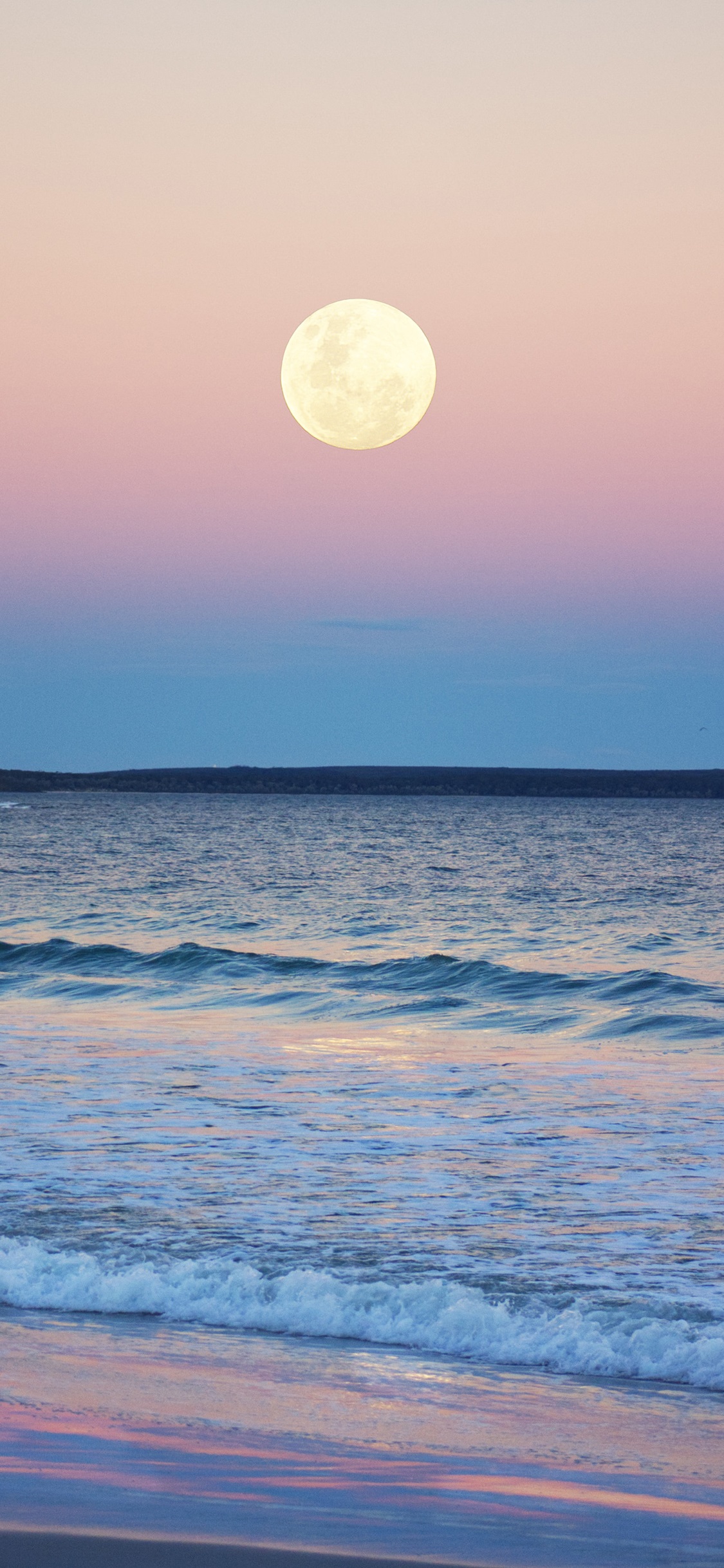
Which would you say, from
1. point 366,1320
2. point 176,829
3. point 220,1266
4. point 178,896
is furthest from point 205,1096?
point 176,829

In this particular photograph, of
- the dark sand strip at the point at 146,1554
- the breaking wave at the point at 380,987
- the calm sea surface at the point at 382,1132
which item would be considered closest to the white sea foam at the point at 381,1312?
the calm sea surface at the point at 382,1132

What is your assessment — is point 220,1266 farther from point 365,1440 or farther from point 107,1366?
point 365,1440

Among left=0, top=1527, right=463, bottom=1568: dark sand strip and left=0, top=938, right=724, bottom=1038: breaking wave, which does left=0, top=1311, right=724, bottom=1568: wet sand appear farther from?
left=0, top=938, right=724, bottom=1038: breaking wave

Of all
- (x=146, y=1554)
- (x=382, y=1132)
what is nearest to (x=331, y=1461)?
(x=146, y=1554)

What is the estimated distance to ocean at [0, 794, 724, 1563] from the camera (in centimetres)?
693

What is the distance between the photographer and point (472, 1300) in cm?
721

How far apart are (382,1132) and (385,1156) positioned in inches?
34.5

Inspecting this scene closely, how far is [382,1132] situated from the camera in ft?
38.6

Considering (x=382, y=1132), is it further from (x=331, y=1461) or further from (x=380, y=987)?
(x=380, y=987)

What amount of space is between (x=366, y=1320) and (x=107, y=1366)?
1.46 metres

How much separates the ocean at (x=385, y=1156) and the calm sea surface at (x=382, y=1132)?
0.03 metres

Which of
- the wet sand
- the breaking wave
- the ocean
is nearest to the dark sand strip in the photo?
the wet sand

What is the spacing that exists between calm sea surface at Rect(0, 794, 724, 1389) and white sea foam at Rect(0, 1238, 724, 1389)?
0.05ft

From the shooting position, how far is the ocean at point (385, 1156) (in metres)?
6.93
